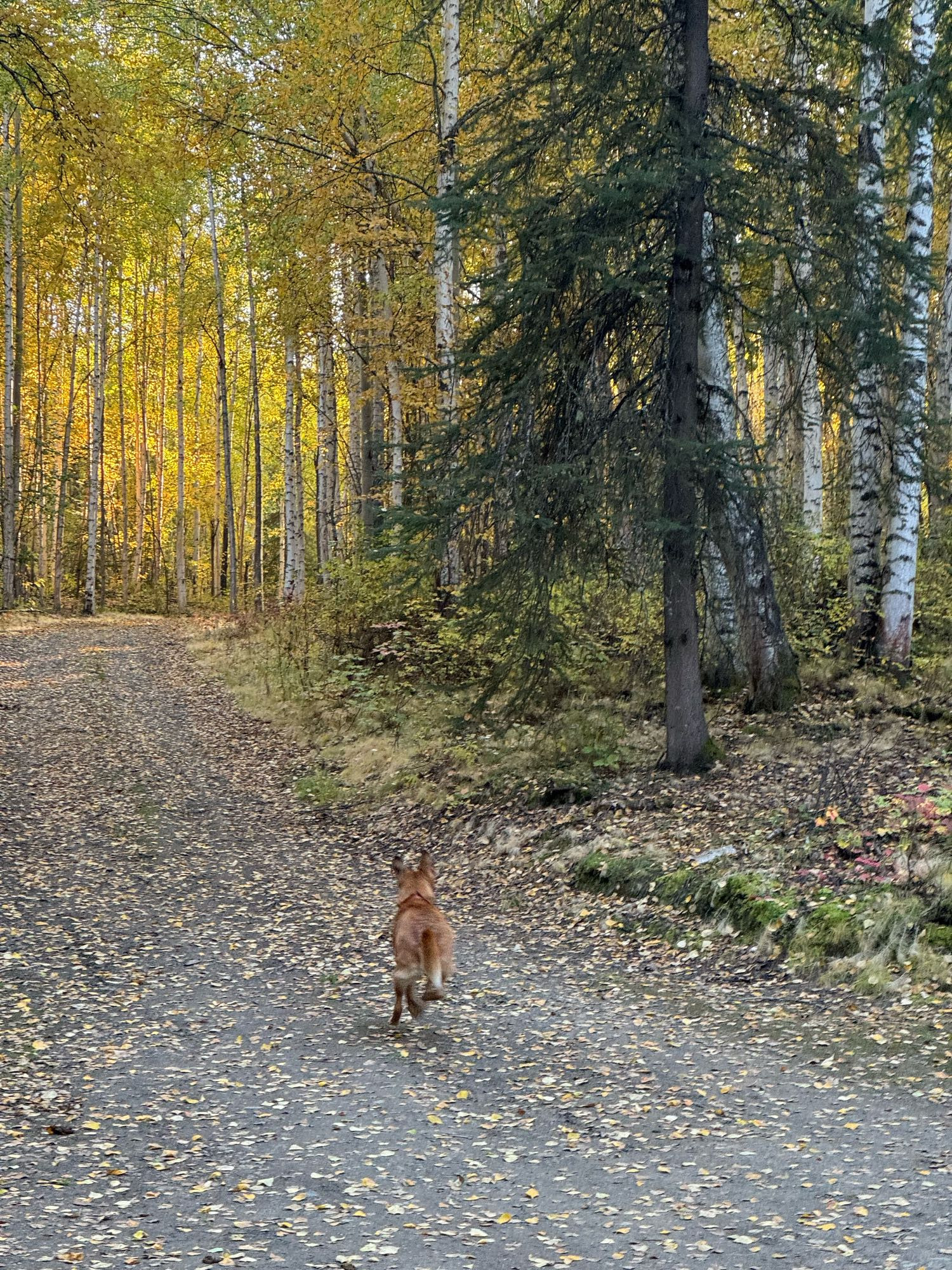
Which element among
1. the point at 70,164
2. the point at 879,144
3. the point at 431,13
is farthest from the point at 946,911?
the point at 70,164

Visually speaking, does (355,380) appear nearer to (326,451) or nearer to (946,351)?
(326,451)

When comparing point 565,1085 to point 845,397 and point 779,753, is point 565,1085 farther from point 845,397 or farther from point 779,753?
point 845,397

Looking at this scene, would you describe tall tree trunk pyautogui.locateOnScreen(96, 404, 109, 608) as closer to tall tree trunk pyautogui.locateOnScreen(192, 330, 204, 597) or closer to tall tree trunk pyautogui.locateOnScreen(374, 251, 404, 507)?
tall tree trunk pyautogui.locateOnScreen(192, 330, 204, 597)

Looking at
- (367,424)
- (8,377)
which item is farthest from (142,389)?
(367,424)

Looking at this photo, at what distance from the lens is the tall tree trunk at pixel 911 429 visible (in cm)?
1022

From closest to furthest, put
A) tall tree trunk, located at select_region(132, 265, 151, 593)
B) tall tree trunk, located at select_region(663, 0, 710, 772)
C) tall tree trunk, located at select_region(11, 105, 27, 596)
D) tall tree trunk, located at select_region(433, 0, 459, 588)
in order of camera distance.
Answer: tall tree trunk, located at select_region(663, 0, 710, 772)
tall tree trunk, located at select_region(433, 0, 459, 588)
tall tree trunk, located at select_region(11, 105, 27, 596)
tall tree trunk, located at select_region(132, 265, 151, 593)

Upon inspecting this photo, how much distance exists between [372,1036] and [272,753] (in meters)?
8.99

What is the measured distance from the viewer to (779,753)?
10.3 meters

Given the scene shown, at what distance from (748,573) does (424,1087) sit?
6.96 metres

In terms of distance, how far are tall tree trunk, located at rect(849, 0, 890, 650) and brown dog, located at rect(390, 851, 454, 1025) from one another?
6287mm

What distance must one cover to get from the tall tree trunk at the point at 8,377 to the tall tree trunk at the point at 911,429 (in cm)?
2015

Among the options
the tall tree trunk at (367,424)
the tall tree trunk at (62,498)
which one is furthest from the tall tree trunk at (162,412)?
the tall tree trunk at (367,424)

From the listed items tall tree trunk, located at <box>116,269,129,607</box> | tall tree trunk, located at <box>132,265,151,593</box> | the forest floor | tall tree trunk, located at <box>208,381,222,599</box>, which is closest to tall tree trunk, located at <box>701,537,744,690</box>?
the forest floor

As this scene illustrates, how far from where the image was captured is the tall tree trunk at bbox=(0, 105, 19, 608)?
25312 mm
